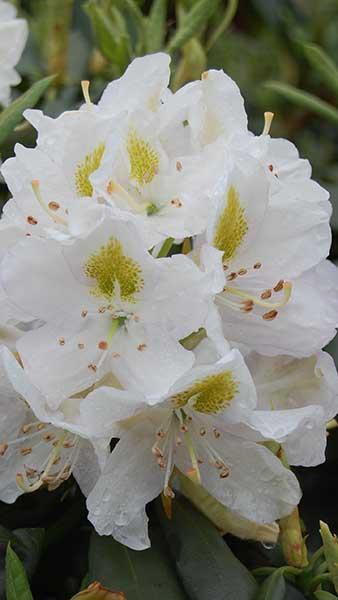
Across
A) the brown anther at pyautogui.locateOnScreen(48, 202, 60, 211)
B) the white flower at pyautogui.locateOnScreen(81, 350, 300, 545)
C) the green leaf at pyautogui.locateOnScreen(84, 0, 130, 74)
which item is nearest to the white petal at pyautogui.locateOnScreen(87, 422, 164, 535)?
the white flower at pyautogui.locateOnScreen(81, 350, 300, 545)

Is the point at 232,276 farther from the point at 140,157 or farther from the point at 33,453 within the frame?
the point at 33,453

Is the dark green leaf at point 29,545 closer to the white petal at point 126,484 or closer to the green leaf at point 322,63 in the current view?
the white petal at point 126,484

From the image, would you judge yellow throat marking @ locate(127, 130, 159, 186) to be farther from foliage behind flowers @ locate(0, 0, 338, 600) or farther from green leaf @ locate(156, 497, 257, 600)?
green leaf @ locate(156, 497, 257, 600)

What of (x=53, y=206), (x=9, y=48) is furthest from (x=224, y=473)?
(x=9, y=48)

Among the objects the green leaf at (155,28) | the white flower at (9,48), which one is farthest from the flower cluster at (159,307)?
the green leaf at (155,28)

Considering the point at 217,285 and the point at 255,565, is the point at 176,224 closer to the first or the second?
the point at 217,285

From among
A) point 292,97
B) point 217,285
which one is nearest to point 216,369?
point 217,285
